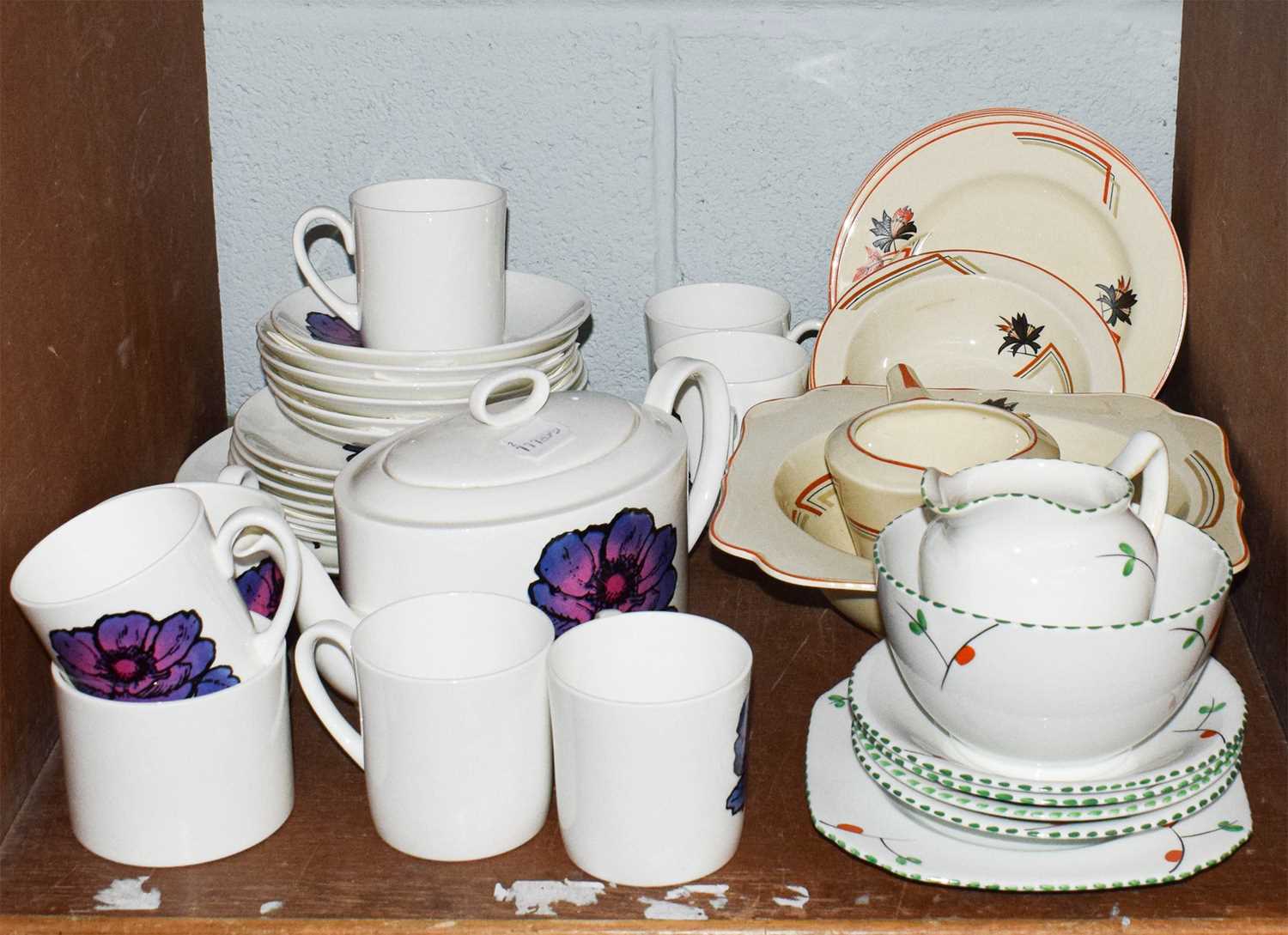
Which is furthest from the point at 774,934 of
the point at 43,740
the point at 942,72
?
the point at 942,72

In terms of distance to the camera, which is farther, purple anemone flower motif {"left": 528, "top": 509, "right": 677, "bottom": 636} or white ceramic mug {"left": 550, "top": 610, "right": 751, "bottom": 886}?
purple anemone flower motif {"left": 528, "top": 509, "right": 677, "bottom": 636}

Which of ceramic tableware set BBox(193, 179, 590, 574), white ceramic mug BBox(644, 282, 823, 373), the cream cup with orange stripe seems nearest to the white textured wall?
white ceramic mug BBox(644, 282, 823, 373)

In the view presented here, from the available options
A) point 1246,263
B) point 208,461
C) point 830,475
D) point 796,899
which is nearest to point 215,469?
point 208,461

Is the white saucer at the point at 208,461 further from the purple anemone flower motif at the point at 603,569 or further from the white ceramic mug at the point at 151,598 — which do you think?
the purple anemone flower motif at the point at 603,569

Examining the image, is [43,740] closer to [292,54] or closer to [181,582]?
[181,582]

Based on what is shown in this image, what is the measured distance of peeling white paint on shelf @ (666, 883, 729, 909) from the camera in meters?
0.67

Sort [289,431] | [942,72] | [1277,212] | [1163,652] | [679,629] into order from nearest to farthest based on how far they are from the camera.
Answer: [1163,652], [679,629], [1277,212], [289,431], [942,72]

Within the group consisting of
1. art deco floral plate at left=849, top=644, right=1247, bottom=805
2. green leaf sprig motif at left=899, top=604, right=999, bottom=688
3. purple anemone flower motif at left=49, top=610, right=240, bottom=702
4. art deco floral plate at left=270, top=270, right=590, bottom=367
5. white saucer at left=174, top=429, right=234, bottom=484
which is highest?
art deco floral plate at left=270, top=270, right=590, bottom=367

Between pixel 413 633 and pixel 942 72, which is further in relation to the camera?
pixel 942 72

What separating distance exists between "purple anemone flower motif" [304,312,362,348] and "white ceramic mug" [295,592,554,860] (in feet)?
1.06

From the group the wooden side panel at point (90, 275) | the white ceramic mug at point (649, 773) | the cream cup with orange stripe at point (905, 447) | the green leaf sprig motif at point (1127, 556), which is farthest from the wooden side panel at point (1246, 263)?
the wooden side panel at point (90, 275)

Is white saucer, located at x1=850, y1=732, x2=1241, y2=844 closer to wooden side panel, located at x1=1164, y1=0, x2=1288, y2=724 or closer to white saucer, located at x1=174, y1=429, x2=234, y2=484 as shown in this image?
wooden side panel, located at x1=1164, y1=0, x2=1288, y2=724

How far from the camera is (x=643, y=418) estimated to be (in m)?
0.83

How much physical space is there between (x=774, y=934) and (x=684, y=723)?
102 millimetres
